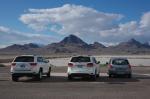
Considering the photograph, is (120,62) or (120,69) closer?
(120,69)

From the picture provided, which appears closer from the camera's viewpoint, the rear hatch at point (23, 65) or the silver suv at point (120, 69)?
the rear hatch at point (23, 65)

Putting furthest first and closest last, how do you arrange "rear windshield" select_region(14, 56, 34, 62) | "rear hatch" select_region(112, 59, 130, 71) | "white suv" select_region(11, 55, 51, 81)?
"rear hatch" select_region(112, 59, 130, 71)
"rear windshield" select_region(14, 56, 34, 62)
"white suv" select_region(11, 55, 51, 81)

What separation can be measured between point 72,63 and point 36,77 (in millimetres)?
2502

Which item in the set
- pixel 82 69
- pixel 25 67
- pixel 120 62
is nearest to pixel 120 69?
pixel 120 62

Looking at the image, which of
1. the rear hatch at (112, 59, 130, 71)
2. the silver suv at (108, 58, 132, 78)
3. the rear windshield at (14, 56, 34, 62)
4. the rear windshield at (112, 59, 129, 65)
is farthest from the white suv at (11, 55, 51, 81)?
the rear windshield at (112, 59, 129, 65)

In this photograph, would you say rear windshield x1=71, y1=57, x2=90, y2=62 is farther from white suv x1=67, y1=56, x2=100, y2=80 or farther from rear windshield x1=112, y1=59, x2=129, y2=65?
rear windshield x1=112, y1=59, x2=129, y2=65

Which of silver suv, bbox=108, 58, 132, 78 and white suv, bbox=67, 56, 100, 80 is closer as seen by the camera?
white suv, bbox=67, 56, 100, 80

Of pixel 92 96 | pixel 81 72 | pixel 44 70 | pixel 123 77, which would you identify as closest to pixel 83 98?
pixel 92 96

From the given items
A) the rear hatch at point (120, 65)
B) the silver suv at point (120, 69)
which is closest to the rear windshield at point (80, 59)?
the silver suv at point (120, 69)

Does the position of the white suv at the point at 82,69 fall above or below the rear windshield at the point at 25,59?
below

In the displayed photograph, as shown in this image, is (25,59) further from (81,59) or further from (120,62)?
(120,62)

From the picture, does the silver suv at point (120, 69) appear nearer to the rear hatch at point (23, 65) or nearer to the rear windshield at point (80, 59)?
the rear windshield at point (80, 59)

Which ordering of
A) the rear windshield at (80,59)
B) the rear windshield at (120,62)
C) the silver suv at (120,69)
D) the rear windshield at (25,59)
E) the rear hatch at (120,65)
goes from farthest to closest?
the rear windshield at (120,62), the rear hatch at (120,65), the silver suv at (120,69), the rear windshield at (80,59), the rear windshield at (25,59)

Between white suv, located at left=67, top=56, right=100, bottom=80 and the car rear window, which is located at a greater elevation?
the car rear window
